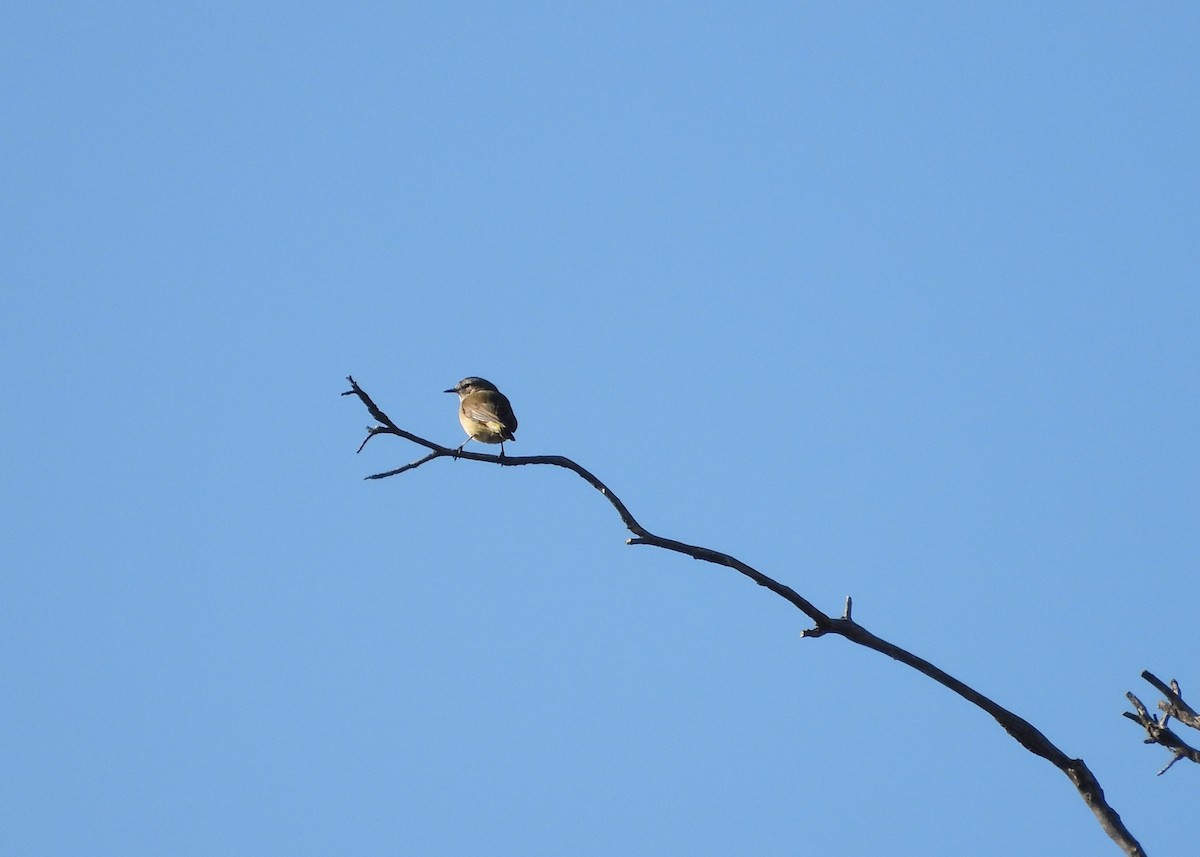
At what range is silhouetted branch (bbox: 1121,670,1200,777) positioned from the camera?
25.9 ft

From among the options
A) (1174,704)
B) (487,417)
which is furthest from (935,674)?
(487,417)

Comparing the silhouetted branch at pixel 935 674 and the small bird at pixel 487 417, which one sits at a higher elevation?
the small bird at pixel 487 417

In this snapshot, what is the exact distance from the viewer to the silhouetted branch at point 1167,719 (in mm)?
7898

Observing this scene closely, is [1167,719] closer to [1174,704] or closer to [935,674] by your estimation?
[1174,704]

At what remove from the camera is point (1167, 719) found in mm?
8047

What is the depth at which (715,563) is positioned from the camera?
25.1ft

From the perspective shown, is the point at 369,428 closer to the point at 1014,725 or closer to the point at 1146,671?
the point at 1014,725

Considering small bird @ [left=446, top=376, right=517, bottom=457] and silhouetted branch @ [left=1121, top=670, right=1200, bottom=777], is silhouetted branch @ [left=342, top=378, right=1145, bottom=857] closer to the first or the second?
silhouetted branch @ [left=1121, top=670, right=1200, bottom=777]

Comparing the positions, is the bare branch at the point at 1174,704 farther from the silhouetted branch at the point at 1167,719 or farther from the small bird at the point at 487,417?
the small bird at the point at 487,417

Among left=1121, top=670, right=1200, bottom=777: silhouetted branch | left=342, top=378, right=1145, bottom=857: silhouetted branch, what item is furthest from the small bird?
left=1121, top=670, right=1200, bottom=777: silhouetted branch

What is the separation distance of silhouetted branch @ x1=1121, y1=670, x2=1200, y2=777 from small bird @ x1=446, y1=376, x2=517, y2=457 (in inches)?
268

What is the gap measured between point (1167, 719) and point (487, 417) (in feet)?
23.6

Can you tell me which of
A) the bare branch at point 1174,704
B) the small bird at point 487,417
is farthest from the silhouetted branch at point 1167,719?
the small bird at point 487,417

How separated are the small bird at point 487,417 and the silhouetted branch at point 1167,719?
6.80 metres
